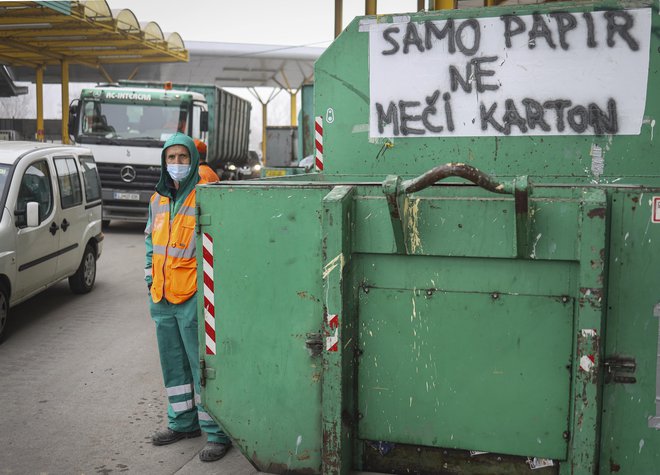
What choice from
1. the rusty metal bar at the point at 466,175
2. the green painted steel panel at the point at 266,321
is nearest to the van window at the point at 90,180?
the green painted steel panel at the point at 266,321

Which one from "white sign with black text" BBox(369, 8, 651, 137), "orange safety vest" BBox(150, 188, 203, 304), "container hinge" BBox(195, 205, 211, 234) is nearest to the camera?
"container hinge" BBox(195, 205, 211, 234)

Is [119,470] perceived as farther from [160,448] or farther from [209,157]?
[209,157]

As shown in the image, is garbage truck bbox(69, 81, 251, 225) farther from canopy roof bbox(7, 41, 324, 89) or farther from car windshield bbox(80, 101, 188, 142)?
canopy roof bbox(7, 41, 324, 89)

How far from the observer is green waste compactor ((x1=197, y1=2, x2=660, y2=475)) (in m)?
2.89

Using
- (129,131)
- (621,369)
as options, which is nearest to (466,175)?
(621,369)

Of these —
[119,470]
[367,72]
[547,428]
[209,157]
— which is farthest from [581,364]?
[209,157]

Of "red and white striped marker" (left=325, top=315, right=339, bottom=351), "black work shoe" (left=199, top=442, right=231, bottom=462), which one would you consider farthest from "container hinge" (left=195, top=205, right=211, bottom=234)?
"black work shoe" (left=199, top=442, right=231, bottom=462)

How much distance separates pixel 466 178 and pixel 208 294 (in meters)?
1.45

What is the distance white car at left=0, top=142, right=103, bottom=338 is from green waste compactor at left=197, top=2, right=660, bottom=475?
4.24 metres

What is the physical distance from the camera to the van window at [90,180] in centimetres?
899

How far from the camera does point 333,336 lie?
10.2 ft

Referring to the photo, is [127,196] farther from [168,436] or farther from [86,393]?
[168,436]

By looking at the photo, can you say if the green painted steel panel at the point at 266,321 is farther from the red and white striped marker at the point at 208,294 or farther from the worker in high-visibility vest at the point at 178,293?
the worker in high-visibility vest at the point at 178,293

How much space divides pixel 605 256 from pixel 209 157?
15242 mm
